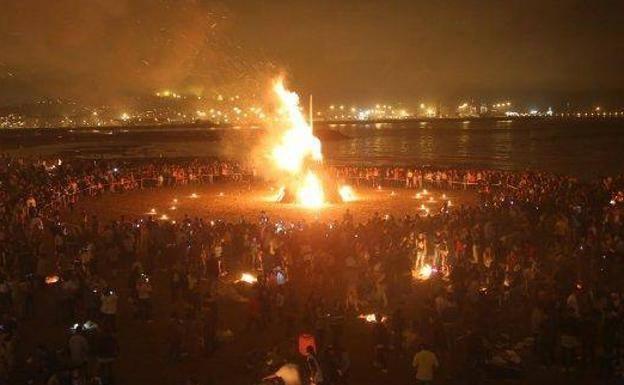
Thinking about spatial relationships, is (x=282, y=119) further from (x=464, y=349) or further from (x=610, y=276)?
(x=464, y=349)

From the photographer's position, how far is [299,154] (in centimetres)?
3641

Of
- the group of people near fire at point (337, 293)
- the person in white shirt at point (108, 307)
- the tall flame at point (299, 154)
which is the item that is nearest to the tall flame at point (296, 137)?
the tall flame at point (299, 154)

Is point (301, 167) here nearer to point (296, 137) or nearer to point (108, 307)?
point (296, 137)

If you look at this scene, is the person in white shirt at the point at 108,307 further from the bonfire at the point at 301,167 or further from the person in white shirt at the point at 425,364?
the bonfire at the point at 301,167

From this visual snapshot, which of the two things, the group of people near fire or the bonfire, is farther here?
the bonfire

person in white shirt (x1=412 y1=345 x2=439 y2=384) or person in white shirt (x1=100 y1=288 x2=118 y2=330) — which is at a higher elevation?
person in white shirt (x1=100 y1=288 x2=118 y2=330)

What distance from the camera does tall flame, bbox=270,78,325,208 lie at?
33812 mm

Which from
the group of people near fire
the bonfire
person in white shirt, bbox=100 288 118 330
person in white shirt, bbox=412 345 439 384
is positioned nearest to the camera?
person in white shirt, bbox=412 345 439 384

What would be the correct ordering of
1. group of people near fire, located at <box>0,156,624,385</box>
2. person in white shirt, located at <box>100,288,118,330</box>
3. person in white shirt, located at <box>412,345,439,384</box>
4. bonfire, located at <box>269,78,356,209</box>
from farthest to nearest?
bonfire, located at <box>269,78,356,209</box>, person in white shirt, located at <box>100,288,118,330</box>, group of people near fire, located at <box>0,156,624,385</box>, person in white shirt, located at <box>412,345,439,384</box>

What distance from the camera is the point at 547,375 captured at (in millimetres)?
12312

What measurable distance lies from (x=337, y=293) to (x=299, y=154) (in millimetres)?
19958

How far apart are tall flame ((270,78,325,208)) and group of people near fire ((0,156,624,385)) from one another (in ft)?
36.7

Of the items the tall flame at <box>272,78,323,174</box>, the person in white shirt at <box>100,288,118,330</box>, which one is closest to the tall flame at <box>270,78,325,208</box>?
the tall flame at <box>272,78,323,174</box>

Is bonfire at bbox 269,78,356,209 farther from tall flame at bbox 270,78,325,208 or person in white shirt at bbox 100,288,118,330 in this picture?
person in white shirt at bbox 100,288,118,330
